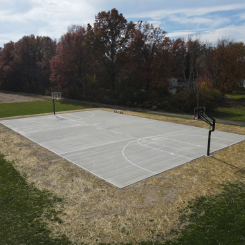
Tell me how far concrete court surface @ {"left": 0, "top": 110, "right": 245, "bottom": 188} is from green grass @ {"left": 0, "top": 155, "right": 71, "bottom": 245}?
8.29ft

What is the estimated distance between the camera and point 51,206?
6969 mm

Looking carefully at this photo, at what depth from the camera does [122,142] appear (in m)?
13.6

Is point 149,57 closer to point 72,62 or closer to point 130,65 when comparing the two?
point 130,65

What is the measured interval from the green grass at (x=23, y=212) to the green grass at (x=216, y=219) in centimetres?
315

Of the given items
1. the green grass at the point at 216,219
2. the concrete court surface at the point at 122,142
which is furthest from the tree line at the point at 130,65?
the green grass at the point at 216,219

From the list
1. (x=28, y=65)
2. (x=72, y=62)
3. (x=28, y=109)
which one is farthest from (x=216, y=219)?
(x=28, y=65)

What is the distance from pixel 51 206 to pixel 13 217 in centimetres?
107

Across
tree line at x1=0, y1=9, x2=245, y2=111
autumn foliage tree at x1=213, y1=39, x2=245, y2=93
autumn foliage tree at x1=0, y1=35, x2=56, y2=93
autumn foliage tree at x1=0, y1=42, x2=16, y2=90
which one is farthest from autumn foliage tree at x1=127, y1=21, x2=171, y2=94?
autumn foliage tree at x1=0, y1=42, x2=16, y2=90

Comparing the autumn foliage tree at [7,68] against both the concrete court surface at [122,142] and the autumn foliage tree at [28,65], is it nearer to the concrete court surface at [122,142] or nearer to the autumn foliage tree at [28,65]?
the autumn foliage tree at [28,65]

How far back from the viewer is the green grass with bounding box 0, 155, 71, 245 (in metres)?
5.55

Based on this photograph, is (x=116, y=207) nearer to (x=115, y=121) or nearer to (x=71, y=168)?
(x=71, y=168)

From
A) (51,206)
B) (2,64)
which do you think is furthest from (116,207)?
(2,64)

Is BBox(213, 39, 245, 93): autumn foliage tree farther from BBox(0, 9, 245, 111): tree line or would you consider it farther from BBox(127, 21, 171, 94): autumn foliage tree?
BBox(127, 21, 171, 94): autumn foliage tree

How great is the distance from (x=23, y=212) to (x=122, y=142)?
7.74 meters
